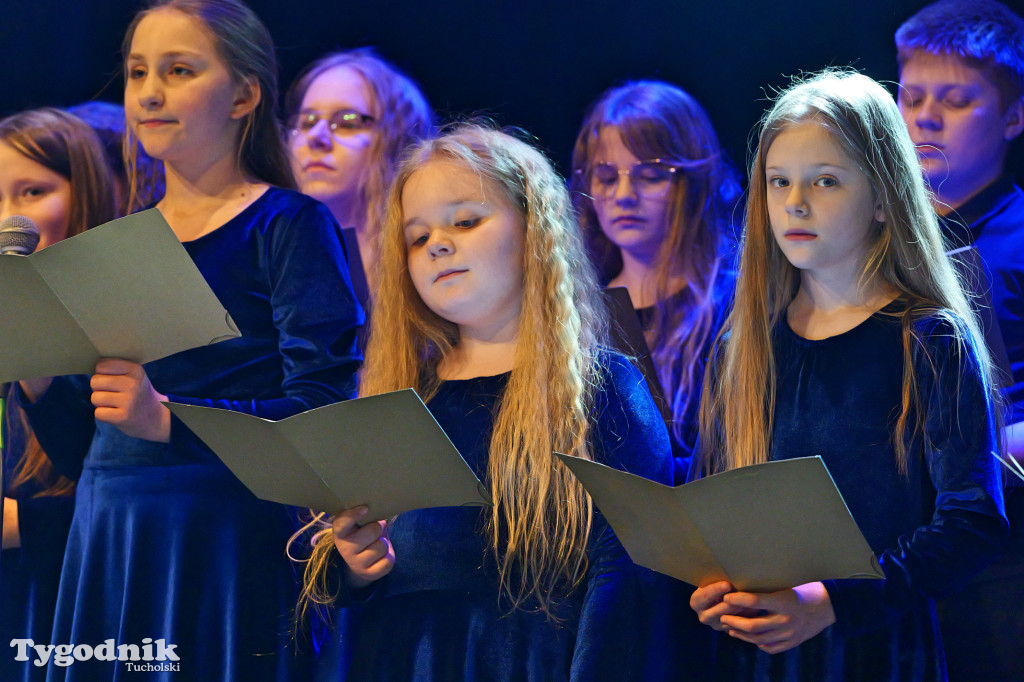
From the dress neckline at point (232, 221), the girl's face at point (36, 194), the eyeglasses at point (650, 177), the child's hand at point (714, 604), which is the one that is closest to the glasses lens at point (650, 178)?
the eyeglasses at point (650, 177)

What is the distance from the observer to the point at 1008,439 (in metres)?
2.05

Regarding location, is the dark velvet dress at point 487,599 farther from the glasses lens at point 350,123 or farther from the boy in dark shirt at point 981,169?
the glasses lens at point 350,123

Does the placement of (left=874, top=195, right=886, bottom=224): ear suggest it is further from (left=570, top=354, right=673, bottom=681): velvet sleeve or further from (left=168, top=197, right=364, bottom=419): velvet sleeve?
(left=168, top=197, right=364, bottom=419): velvet sleeve

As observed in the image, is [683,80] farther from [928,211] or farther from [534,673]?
[534,673]

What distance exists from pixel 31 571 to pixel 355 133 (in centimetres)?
129

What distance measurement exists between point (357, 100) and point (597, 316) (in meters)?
0.85

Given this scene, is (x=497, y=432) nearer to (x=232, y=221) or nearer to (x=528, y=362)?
(x=528, y=362)

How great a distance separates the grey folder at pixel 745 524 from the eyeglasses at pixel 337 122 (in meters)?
1.22

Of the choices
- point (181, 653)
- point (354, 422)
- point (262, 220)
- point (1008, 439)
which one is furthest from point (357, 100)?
point (1008, 439)

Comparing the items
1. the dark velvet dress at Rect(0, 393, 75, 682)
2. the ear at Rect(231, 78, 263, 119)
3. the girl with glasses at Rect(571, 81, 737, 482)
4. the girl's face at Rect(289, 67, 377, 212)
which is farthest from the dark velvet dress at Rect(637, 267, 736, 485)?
the dark velvet dress at Rect(0, 393, 75, 682)

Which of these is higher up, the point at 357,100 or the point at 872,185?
the point at 357,100

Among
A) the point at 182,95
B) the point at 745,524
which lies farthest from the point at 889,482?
the point at 182,95

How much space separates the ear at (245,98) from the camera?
8.00 feet

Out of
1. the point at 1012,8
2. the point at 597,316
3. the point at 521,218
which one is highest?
the point at 1012,8
